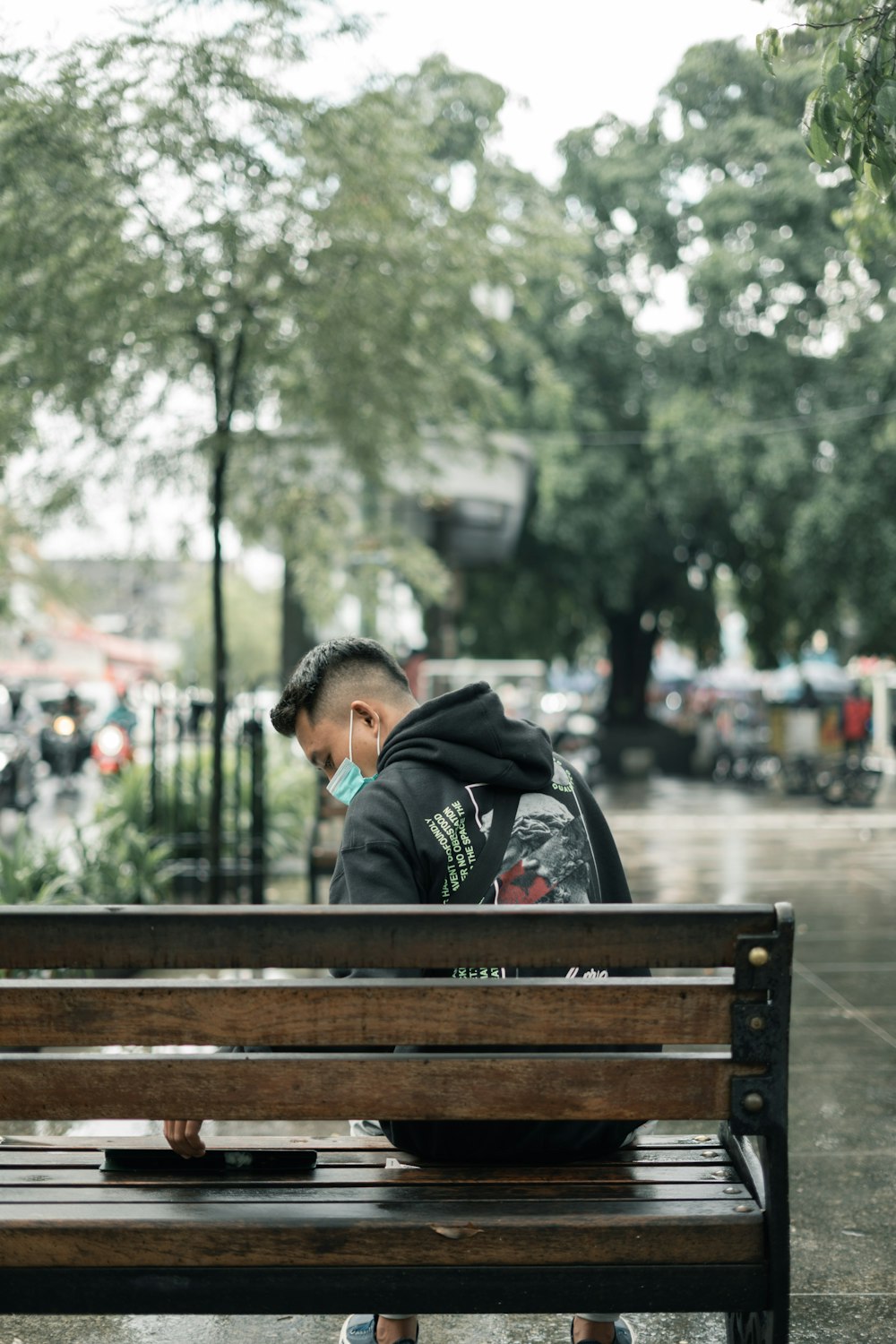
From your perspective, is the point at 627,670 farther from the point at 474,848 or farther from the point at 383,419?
the point at 474,848

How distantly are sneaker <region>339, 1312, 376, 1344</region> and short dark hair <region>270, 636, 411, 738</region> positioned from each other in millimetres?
1180

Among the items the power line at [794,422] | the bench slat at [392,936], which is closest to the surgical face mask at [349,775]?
the bench slat at [392,936]

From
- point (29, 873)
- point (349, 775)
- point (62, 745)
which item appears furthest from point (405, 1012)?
point (62, 745)

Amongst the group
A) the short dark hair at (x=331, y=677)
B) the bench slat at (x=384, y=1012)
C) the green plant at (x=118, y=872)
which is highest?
the short dark hair at (x=331, y=677)

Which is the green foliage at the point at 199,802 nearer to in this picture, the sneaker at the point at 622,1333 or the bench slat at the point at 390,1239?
the sneaker at the point at 622,1333

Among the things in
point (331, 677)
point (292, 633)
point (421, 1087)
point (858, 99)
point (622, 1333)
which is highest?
point (858, 99)

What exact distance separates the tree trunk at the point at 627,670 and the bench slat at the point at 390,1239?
2917 cm

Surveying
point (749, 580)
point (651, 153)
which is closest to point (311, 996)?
point (651, 153)

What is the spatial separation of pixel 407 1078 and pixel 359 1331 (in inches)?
33.5

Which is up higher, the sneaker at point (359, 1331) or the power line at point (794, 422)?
the power line at point (794, 422)

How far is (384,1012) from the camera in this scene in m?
2.31

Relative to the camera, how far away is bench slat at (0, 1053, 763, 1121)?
232cm

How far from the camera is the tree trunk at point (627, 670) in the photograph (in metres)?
31.4

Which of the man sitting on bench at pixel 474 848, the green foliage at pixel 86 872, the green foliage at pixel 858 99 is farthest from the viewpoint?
the green foliage at pixel 86 872
